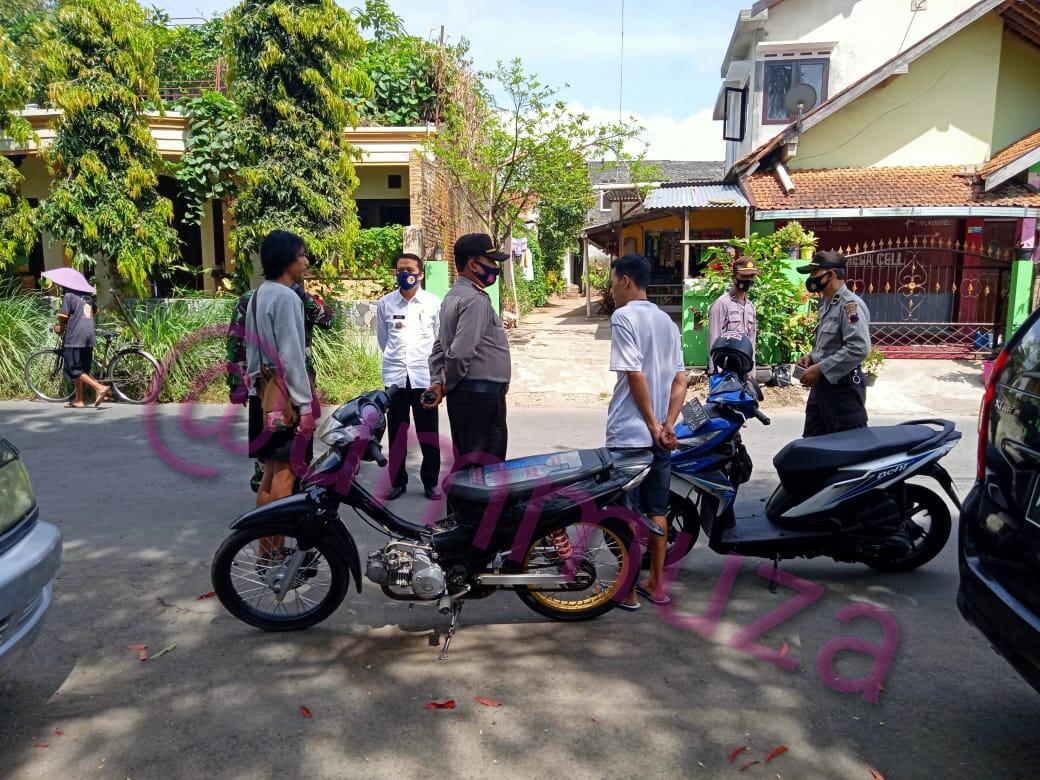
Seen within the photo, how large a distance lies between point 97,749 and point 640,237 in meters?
20.1

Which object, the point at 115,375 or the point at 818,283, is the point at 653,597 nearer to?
the point at 818,283

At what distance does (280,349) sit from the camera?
157 inches

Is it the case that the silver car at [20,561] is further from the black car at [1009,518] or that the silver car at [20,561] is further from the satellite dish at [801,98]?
the satellite dish at [801,98]

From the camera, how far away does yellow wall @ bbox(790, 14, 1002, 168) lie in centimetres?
1405

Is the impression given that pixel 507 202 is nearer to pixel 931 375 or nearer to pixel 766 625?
pixel 931 375

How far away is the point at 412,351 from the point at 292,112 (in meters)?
6.24

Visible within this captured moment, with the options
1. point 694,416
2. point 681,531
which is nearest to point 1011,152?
point 694,416

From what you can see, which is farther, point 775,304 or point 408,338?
point 775,304

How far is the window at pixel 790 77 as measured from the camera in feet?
50.3

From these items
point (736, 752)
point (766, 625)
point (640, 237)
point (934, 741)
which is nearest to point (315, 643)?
point (736, 752)

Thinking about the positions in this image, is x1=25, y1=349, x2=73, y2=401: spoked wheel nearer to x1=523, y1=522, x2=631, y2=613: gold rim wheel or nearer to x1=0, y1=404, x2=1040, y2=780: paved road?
x1=0, y1=404, x2=1040, y2=780: paved road

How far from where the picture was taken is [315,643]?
3615mm

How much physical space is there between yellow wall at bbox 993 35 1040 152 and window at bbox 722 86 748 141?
4.54 meters

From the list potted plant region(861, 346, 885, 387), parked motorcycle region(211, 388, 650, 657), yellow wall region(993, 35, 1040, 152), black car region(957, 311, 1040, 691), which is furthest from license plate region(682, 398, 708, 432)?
yellow wall region(993, 35, 1040, 152)
